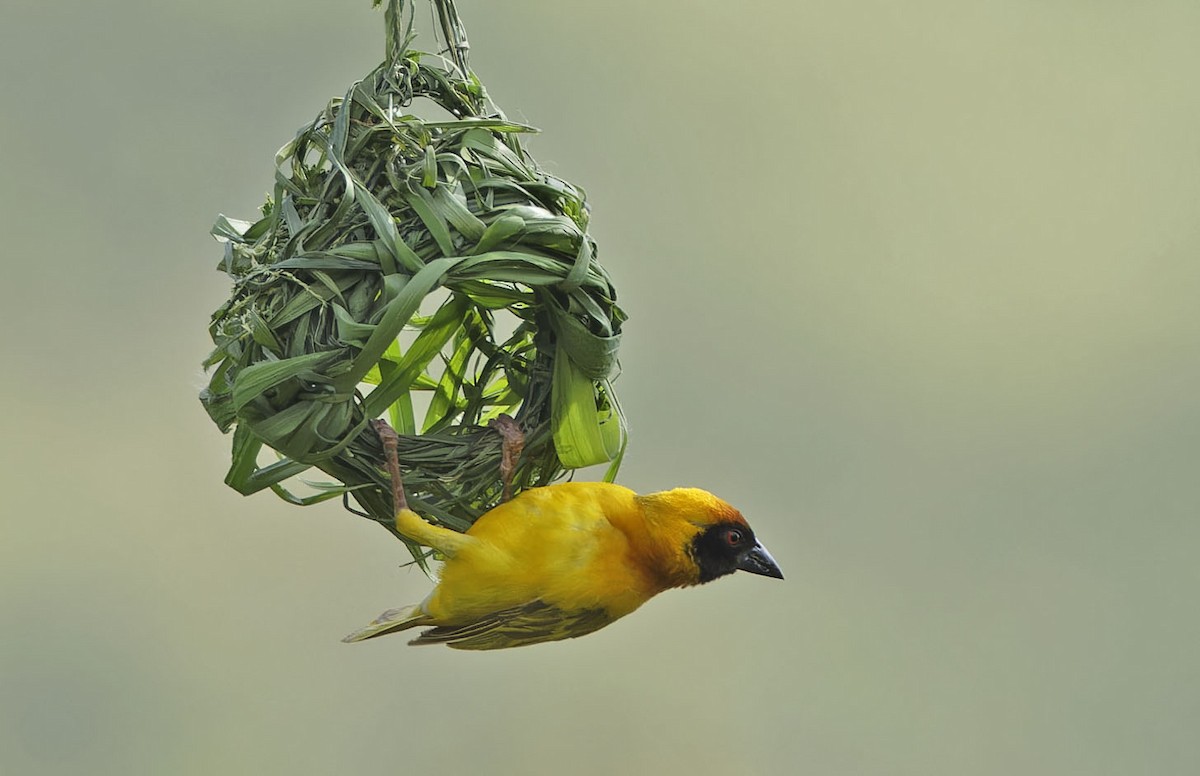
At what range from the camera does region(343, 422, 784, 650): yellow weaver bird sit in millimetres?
1708

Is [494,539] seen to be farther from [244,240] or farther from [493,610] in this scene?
[244,240]

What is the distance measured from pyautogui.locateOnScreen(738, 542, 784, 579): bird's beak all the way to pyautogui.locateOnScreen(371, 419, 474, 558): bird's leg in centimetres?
38

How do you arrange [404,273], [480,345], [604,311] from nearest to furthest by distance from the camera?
[404,273] < [604,311] < [480,345]

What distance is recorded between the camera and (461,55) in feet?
5.79

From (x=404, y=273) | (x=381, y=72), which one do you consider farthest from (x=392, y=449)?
(x=381, y=72)

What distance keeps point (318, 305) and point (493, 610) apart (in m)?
0.49

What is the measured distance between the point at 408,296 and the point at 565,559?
1.46 feet

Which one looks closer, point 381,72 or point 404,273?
point 404,273

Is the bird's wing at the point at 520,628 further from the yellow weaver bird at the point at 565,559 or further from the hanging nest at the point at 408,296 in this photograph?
the hanging nest at the point at 408,296

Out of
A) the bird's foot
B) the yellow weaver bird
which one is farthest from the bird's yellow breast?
the bird's foot

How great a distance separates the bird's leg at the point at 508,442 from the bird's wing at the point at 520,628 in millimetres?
194

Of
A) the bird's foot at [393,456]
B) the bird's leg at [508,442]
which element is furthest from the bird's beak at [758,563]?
the bird's foot at [393,456]

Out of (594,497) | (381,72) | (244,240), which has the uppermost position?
(381,72)

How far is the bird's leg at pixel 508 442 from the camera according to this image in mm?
1685
